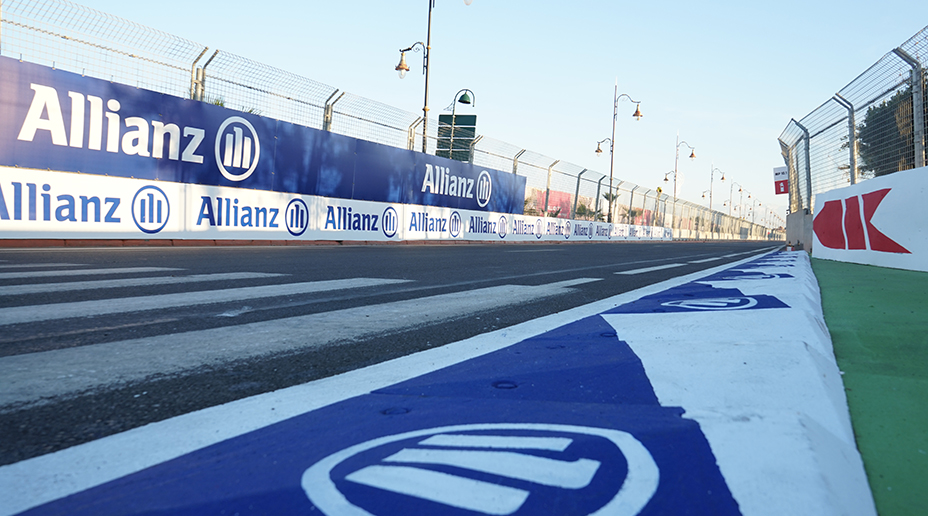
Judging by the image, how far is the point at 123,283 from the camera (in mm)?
4824

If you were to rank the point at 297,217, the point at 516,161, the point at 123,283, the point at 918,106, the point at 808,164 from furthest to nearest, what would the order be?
the point at 516,161 → the point at 808,164 → the point at 297,217 → the point at 918,106 → the point at 123,283

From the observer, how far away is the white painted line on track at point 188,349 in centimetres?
204

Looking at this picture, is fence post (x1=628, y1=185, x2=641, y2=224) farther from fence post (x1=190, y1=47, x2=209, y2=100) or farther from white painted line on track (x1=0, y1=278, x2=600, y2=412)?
white painted line on track (x1=0, y1=278, x2=600, y2=412)

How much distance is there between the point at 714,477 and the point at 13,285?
520cm

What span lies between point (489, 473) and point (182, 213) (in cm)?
1166

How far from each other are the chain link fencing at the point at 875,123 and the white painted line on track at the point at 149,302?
8072mm

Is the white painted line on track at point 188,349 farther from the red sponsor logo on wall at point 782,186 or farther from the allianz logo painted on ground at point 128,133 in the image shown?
the red sponsor logo on wall at point 782,186

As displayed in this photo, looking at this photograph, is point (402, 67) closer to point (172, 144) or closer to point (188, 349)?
point (172, 144)

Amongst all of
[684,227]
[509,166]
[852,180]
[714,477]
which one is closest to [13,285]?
[714,477]

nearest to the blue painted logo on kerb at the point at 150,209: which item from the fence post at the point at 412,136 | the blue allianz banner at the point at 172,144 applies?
the blue allianz banner at the point at 172,144

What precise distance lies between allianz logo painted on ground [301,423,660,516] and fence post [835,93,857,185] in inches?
427

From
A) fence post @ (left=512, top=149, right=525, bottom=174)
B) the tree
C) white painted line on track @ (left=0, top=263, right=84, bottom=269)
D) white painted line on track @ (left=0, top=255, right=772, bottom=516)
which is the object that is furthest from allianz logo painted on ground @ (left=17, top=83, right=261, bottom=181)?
fence post @ (left=512, top=149, right=525, bottom=174)

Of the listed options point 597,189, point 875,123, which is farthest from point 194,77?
point 597,189

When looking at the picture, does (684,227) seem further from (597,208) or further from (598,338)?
(598,338)
